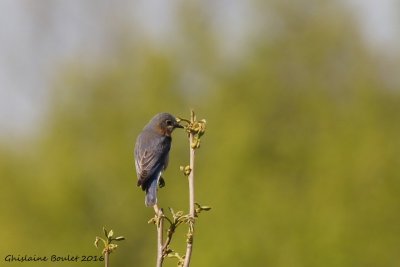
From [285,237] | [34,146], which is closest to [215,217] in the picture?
[285,237]

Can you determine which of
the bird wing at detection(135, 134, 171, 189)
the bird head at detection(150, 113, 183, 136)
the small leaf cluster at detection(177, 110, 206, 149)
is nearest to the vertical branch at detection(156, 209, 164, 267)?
the small leaf cluster at detection(177, 110, 206, 149)

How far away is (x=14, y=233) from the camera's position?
29.4 meters

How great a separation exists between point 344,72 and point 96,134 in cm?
668

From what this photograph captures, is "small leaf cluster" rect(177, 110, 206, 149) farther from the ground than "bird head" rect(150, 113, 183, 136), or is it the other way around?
"bird head" rect(150, 113, 183, 136)

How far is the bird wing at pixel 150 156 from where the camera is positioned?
807cm

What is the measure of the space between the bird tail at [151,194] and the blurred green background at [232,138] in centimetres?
1912

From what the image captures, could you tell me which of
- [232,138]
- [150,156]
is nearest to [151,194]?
[150,156]

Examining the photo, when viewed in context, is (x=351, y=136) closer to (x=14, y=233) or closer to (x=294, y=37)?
(x=294, y=37)

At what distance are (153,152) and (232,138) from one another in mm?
20301

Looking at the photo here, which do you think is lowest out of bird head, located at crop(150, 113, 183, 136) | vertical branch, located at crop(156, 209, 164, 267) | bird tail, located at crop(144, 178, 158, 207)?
vertical branch, located at crop(156, 209, 164, 267)

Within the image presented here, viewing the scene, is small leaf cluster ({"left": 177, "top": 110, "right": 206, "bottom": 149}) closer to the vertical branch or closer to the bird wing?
the vertical branch

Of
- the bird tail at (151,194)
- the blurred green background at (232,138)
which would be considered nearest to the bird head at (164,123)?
the bird tail at (151,194)

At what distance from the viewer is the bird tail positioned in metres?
7.54

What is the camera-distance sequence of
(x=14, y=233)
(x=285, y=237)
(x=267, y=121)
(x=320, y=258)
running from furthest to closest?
1. (x=267, y=121)
2. (x=14, y=233)
3. (x=285, y=237)
4. (x=320, y=258)
